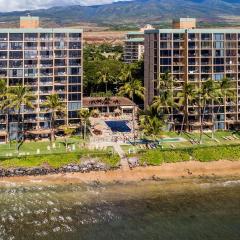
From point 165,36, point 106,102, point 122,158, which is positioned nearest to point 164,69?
point 165,36

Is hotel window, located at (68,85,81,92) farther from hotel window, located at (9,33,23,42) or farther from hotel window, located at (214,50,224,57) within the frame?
hotel window, located at (214,50,224,57)

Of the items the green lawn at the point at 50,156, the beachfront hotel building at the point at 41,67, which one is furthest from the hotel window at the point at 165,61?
the green lawn at the point at 50,156

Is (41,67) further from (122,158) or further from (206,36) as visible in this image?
(206,36)

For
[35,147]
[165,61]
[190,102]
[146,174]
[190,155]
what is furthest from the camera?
[165,61]

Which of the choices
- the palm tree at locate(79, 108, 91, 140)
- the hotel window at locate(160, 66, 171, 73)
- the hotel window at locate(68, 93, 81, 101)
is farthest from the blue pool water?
the hotel window at locate(160, 66, 171, 73)

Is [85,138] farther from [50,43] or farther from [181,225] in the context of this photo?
[181,225]

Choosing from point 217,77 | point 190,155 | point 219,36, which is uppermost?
point 219,36
